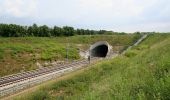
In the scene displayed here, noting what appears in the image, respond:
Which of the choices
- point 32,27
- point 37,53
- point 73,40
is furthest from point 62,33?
point 37,53

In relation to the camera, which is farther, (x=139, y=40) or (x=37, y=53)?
(x=139, y=40)

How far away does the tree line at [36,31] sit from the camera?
70.4 metres

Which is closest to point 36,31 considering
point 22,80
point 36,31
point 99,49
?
point 36,31

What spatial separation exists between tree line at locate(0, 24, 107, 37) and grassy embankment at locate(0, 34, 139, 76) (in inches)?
339

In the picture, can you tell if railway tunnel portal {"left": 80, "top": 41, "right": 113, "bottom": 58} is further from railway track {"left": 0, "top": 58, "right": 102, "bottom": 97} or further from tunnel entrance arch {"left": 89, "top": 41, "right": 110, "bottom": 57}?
railway track {"left": 0, "top": 58, "right": 102, "bottom": 97}

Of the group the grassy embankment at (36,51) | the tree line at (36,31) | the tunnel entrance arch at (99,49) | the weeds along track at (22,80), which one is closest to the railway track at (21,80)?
the weeds along track at (22,80)

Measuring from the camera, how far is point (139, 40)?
67812 millimetres

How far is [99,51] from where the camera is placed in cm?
7156

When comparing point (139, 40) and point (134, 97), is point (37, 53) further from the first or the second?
point (134, 97)

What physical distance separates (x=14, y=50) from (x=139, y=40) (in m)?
28.3

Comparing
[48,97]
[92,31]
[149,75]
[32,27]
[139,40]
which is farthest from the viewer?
[92,31]

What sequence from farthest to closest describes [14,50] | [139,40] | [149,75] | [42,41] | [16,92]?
1. [139,40]
2. [42,41]
3. [14,50]
4. [16,92]
5. [149,75]

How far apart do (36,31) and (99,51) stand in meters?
16.4

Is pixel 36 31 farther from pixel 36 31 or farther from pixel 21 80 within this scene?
pixel 21 80
